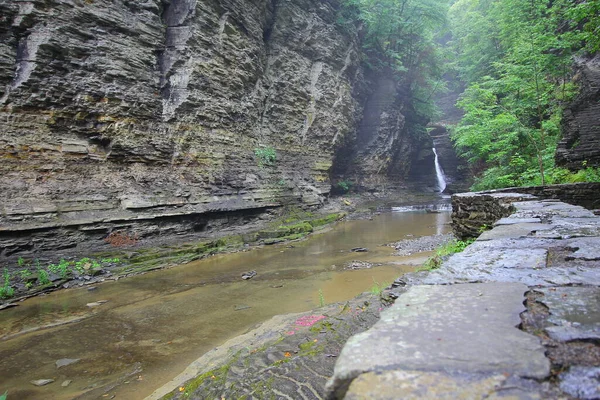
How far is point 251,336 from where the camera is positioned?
478 centimetres

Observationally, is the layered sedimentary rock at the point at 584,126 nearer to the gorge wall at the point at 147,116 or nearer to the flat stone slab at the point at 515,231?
the flat stone slab at the point at 515,231

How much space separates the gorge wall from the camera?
379 inches

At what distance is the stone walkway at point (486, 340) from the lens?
943mm

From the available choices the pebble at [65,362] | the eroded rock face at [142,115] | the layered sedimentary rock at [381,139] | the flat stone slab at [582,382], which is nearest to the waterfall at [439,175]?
the layered sedimentary rock at [381,139]

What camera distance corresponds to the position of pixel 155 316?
6.19m

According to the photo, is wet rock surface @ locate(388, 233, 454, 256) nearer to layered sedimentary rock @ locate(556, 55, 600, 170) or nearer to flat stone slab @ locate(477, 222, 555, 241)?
layered sedimentary rock @ locate(556, 55, 600, 170)

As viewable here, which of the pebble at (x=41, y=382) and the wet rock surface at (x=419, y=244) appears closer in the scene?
the pebble at (x=41, y=382)

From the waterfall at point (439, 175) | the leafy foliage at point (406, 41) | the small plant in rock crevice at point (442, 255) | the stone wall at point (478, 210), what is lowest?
the small plant in rock crevice at point (442, 255)

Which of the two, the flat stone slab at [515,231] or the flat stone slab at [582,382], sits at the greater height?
the flat stone slab at [515,231]

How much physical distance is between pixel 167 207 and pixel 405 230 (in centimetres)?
1009

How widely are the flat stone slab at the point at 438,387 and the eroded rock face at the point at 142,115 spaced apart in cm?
1102

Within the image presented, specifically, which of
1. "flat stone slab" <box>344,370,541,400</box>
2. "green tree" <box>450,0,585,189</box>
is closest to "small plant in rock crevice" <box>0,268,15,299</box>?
"flat stone slab" <box>344,370,541,400</box>

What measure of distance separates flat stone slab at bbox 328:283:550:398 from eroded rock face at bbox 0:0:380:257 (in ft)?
35.7

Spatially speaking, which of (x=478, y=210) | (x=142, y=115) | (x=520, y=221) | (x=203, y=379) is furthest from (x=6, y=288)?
(x=478, y=210)
